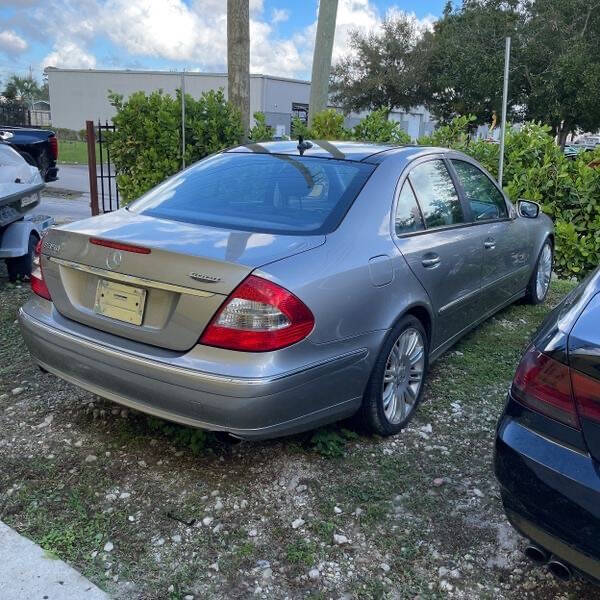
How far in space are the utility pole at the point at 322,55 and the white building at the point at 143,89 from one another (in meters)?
32.5

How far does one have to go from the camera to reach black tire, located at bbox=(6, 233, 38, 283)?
6035 mm

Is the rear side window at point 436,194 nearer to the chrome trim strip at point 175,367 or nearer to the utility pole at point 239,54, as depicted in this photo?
the chrome trim strip at point 175,367

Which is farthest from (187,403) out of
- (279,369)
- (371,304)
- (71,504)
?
(371,304)

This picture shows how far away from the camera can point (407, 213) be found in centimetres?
350

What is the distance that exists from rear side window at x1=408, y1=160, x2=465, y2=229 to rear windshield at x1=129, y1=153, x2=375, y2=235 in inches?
16.6

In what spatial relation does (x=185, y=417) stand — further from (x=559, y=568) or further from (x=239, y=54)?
(x=239, y=54)

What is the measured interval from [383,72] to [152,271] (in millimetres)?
38163

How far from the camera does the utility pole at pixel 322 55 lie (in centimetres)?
945

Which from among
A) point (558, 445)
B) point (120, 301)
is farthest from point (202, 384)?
point (558, 445)

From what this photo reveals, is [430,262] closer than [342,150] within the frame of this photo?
Yes

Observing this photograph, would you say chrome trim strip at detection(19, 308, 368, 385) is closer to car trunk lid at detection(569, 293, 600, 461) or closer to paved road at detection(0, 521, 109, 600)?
paved road at detection(0, 521, 109, 600)

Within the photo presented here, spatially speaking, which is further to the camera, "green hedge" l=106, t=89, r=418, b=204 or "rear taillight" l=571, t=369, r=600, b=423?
"green hedge" l=106, t=89, r=418, b=204

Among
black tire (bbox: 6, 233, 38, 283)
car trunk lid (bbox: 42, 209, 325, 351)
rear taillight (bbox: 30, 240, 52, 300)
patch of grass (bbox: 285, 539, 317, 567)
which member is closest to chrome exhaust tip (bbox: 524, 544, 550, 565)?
patch of grass (bbox: 285, 539, 317, 567)

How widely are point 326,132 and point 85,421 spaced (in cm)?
574
